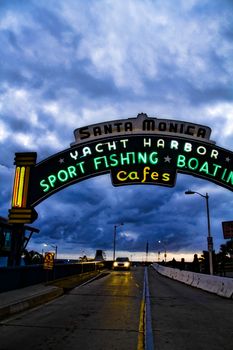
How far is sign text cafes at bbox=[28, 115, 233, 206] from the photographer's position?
18.8m

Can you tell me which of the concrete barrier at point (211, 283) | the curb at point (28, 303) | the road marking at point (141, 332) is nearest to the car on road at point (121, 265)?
the concrete barrier at point (211, 283)

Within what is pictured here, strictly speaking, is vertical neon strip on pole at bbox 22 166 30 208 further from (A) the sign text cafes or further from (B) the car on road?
(B) the car on road

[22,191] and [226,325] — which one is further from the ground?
[22,191]

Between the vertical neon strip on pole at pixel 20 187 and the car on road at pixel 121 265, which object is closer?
the vertical neon strip on pole at pixel 20 187

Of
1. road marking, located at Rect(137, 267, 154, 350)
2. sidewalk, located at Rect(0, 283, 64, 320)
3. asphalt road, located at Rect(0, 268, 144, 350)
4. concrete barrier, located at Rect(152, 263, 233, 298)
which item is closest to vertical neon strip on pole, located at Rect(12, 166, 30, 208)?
sidewalk, located at Rect(0, 283, 64, 320)

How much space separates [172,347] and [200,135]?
12574 millimetres

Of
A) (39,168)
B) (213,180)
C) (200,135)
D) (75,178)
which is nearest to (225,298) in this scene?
(213,180)

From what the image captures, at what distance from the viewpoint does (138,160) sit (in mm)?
18938

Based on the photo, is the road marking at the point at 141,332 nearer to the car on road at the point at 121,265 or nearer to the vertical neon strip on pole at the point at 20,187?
the vertical neon strip on pole at the point at 20,187

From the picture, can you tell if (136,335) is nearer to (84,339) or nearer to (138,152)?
(84,339)

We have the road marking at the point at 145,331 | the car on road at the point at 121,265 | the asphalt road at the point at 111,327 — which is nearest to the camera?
the road marking at the point at 145,331

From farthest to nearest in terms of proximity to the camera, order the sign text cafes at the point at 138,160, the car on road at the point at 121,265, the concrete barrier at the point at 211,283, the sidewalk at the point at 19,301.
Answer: the car on road at the point at 121,265, the concrete barrier at the point at 211,283, the sign text cafes at the point at 138,160, the sidewalk at the point at 19,301

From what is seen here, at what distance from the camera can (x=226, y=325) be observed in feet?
36.0

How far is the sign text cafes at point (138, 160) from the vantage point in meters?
18.8
